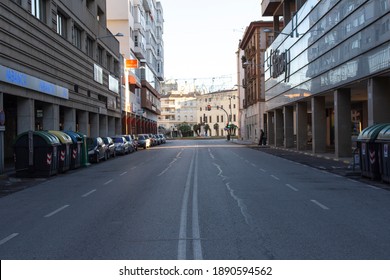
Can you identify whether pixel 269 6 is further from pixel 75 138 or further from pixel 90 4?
pixel 75 138

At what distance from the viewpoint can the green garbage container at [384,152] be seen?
15538 millimetres

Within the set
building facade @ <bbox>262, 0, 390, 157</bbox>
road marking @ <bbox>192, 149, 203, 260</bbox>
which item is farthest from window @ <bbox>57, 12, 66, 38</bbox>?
road marking @ <bbox>192, 149, 203, 260</bbox>

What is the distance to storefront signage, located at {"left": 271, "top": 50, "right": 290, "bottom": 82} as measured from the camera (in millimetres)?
45719

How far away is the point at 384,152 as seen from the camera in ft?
51.7

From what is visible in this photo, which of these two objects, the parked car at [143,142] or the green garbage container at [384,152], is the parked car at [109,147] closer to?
the parked car at [143,142]

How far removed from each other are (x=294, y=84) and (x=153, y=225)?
35.5 meters

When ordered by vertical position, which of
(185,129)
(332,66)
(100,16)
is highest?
(100,16)

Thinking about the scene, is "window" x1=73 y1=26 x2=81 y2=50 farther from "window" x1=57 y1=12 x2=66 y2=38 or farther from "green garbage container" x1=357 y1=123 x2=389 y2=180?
"green garbage container" x1=357 y1=123 x2=389 y2=180

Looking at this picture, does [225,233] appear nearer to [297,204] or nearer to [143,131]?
[297,204]

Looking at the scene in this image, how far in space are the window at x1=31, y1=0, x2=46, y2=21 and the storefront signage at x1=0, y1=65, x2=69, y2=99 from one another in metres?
3.96

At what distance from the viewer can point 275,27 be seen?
54062 mm

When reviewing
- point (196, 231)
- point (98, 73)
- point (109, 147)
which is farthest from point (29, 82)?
point (98, 73)

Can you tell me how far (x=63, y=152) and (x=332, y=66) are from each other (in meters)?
17.4

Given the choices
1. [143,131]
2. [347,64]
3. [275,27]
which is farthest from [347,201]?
[143,131]
